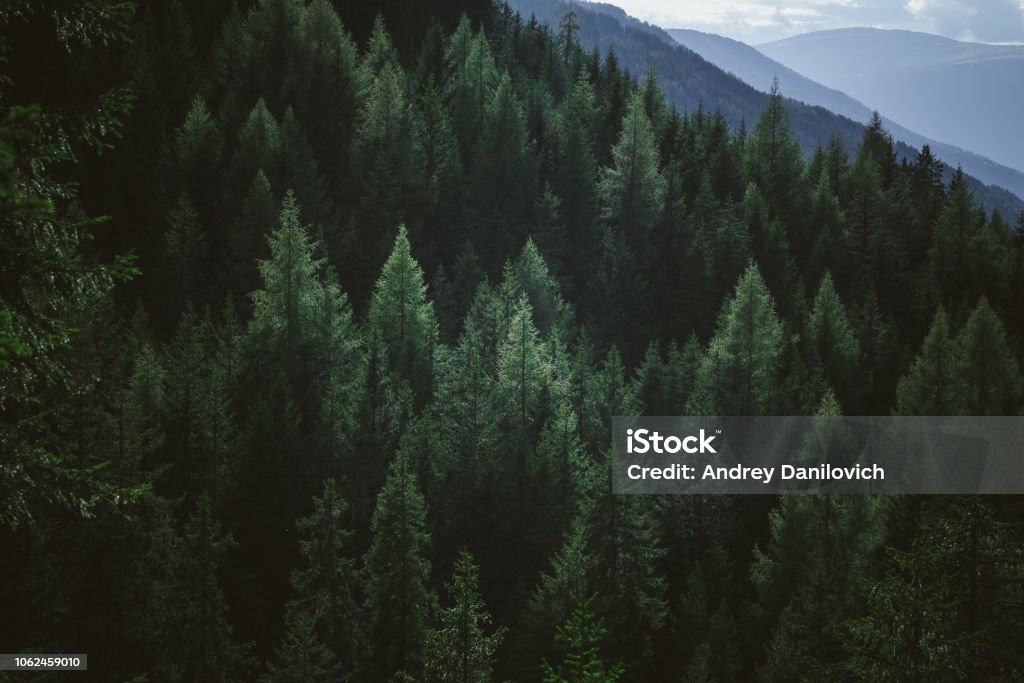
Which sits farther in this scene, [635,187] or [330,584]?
[635,187]

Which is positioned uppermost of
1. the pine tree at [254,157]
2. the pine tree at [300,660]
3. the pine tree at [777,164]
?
the pine tree at [777,164]

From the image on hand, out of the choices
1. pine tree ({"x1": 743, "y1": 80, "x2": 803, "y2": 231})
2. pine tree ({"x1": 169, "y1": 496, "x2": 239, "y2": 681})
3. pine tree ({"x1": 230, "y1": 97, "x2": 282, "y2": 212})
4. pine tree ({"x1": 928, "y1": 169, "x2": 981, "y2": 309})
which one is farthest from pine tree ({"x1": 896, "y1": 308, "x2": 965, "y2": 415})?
pine tree ({"x1": 230, "y1": 97, "x2": 282, "y2": 212})

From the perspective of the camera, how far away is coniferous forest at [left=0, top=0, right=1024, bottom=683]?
1523 centimetres

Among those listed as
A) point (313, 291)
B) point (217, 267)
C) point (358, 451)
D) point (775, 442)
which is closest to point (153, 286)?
point (217, 267)

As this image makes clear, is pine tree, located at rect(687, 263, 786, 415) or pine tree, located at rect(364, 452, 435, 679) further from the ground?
pine tree, located at rect(687, 263, 786, 415)

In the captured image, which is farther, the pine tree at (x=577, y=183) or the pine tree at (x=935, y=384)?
the pine tree at (x=577, y=183)

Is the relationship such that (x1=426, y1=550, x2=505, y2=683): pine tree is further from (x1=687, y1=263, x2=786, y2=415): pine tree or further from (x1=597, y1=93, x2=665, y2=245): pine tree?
(x1=597, y1=93, x2=665, y2=245): pine tree

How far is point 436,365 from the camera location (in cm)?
4328

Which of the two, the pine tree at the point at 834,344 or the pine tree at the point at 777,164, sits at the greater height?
the pine tree at the point at 777,164

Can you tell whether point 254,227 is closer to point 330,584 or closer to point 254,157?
point 254,157

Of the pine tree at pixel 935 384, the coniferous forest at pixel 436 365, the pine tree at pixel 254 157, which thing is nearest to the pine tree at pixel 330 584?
the coniferous forest at pixel 436 365

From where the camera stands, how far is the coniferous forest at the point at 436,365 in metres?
15.2

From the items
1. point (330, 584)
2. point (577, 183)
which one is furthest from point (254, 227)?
point (330, 584)

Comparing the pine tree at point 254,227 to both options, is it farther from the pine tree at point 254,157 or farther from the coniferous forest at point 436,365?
the pine tree at point 254,157
